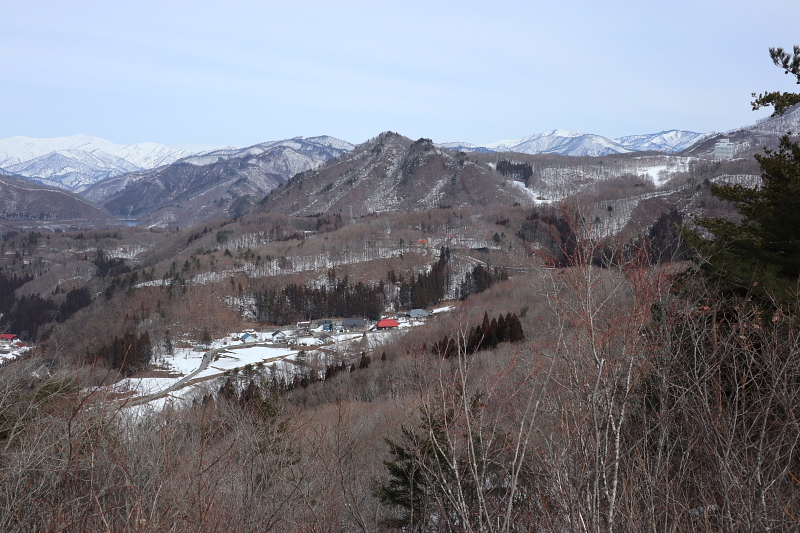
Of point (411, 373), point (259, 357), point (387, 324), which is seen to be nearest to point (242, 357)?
point (259, 357)

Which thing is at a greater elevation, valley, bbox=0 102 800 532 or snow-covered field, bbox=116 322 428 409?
valley, bbox=0 102 800 532

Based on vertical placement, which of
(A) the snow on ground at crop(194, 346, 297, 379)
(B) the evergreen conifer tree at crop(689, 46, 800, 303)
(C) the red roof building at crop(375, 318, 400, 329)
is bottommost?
(C) the red roof building at crop(375, 318, 400, 329)

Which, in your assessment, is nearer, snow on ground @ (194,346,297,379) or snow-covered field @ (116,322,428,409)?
snow-covered field @ (116,322,428,409)

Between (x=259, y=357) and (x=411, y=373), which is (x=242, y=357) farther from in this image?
(x=411, y=373)

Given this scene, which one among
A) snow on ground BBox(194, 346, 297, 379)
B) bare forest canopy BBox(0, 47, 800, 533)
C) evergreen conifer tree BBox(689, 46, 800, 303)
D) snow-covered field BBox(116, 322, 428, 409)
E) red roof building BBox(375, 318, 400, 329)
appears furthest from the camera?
red roof building BBox(375, 318, 400, 329)

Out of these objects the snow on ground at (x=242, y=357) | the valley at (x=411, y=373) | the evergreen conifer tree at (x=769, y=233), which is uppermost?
the evergreen conifer tree at (x=769, y=233)

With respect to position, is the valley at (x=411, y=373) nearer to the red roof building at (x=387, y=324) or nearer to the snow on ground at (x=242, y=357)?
the red roof building at (x=387, y=324)

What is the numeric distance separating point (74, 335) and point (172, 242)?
330ft

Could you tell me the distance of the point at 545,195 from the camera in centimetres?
19462

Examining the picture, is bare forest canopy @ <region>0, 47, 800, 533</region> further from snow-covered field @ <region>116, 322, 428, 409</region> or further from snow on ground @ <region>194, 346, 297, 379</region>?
snow on ground @ <region>194, 346, 297, 379</region>

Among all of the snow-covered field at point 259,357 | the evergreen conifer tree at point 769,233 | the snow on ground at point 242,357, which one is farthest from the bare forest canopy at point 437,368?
the snow on ground at point 242,357

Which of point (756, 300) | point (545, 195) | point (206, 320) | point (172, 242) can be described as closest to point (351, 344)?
point (206, 320)

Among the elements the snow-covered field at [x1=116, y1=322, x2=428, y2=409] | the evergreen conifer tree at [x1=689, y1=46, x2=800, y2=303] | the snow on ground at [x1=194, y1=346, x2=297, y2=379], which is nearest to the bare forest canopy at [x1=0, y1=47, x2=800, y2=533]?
the evergreen conifer tree at [x1=689, y1=46, x2=800, y2=303]

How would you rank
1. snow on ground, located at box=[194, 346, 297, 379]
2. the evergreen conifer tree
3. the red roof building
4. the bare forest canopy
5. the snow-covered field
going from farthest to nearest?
the red roof building, snow on ground, located at box=[194, 346, 297, 379], the snow-covered field, the evergreen conifer tree, the bare forest canopy
